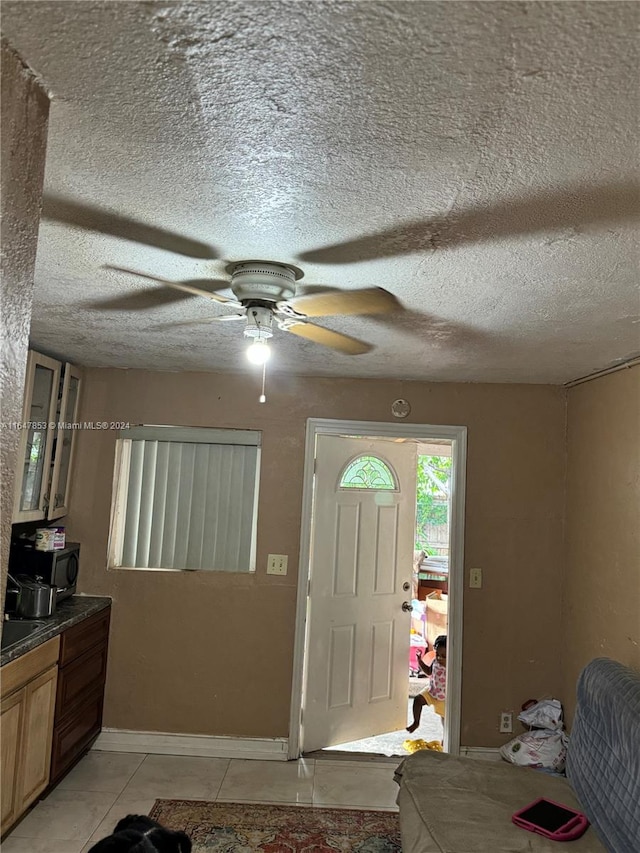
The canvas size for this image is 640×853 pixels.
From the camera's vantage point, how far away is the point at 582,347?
9.20ft

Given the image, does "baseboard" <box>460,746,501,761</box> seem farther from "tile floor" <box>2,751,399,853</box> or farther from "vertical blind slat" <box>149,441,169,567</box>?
"vertical blind slat" <box>149,441,169,567</box>

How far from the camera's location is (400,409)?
3938mm

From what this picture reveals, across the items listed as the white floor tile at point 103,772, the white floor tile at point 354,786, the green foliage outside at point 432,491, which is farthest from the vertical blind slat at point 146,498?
the green foliage outside at point 432,491

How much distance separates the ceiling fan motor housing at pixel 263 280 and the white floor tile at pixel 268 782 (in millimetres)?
2725

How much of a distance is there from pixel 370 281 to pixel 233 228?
0.55 meters

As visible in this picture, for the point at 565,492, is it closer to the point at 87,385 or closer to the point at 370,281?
the point at 370,281

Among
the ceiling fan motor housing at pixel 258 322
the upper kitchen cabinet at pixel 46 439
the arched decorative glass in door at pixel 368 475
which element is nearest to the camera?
the ceiling fan motor housing at pixel 258 322

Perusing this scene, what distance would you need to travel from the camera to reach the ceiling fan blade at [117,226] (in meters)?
1.52

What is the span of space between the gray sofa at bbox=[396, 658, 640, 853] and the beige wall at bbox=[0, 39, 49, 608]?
2.09 metres

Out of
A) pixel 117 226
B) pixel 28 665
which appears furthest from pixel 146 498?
pixel 117 226

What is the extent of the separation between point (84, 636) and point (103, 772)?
0.77 m

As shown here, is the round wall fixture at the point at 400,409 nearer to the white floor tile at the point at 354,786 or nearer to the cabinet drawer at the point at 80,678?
the white floor tile at the point at 354,786

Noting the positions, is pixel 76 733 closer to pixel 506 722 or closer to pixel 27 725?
pixel 27 725

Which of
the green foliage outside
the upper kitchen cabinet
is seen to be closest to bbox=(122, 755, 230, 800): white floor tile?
the upper kitchen cabinet
